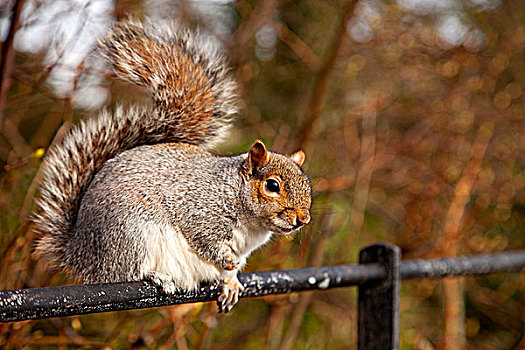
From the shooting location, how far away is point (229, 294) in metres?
0.83

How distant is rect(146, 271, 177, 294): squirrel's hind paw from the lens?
0.77 metres

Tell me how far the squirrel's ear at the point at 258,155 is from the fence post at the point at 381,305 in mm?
244

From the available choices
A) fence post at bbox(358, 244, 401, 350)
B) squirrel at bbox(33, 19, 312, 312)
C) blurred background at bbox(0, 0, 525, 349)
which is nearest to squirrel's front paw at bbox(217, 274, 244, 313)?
squirrel at bbox(33, 19, 312, 312)

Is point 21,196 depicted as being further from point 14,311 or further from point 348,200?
point 348,200

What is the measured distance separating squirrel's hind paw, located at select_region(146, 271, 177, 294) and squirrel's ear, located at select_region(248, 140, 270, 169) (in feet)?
0.74

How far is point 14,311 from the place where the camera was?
22.2 inches

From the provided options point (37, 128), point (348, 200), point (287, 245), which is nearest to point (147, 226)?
point (287, 245)

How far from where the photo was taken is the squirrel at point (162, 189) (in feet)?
2.75

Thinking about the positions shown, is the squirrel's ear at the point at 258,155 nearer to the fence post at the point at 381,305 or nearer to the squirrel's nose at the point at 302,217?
the squirrel's nose at the point at 302,217

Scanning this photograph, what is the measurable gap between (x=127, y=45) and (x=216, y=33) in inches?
48.5

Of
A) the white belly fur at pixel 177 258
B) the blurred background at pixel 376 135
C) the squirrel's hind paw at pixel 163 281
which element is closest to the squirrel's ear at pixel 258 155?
the white belly fur at pixel 177 258

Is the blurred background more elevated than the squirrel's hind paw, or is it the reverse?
the blurred background

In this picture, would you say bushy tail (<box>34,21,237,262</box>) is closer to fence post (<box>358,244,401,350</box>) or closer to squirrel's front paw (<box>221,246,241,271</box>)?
squirrel's front paw (<box>221,246,241,271</box>)

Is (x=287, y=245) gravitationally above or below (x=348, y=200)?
below
